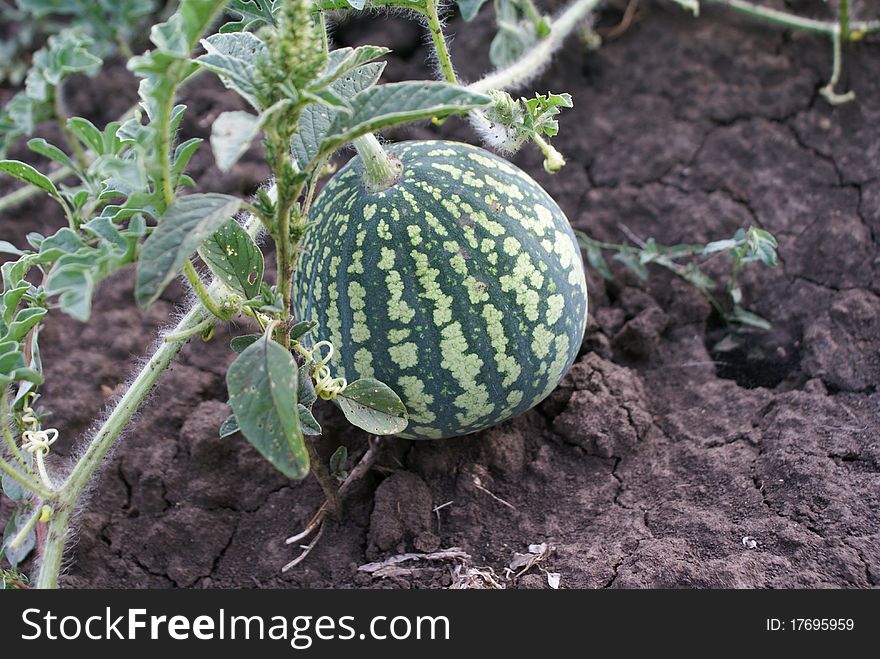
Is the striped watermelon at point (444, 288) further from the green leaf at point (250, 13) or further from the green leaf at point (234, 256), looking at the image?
the green leaf at point (250, 13)

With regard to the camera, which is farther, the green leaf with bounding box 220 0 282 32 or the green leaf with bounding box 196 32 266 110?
the green leaf with bounding box 220 0 282 32

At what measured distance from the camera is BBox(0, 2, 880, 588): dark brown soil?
2111mm

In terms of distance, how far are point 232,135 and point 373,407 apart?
74 cm

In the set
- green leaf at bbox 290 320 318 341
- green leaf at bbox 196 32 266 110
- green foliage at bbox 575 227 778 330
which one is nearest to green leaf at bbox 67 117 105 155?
green leaf at bbox 196 32 266 110

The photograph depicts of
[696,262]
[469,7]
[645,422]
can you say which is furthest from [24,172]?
[696,262]

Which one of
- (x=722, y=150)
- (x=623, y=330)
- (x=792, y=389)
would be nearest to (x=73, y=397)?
(x=623, y=330)

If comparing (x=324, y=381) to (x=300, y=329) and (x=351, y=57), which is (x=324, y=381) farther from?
(x=351, y=57)

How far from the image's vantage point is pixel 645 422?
2.42 metres

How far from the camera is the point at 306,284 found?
2.13 meters

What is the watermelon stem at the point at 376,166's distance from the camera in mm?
2012

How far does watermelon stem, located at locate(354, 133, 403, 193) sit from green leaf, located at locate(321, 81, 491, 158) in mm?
438

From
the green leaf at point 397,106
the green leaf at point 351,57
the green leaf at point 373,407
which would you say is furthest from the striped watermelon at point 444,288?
the green leaf at point 397,106

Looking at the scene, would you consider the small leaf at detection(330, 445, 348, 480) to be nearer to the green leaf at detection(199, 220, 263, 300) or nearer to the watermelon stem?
the green leaf at detection(199, 220, 263, 300)

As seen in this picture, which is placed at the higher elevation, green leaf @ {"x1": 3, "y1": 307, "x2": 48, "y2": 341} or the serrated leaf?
green leaf @ {"x1": 3, "y1": 307, "x2": 48, "y2": 341}
